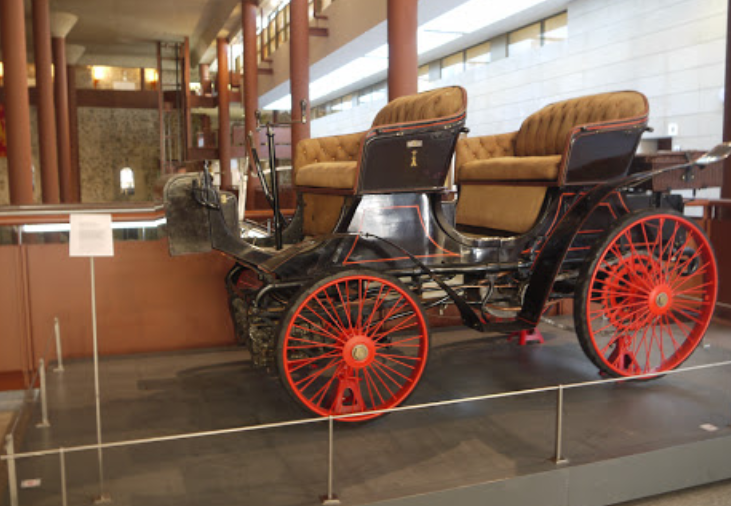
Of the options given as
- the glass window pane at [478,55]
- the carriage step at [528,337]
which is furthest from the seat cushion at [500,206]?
the glass window pane at [478,55]

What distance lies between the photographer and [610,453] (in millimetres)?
2371

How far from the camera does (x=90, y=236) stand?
2.32 metres

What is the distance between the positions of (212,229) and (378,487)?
1.14 metres

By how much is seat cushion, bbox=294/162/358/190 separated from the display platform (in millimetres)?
959

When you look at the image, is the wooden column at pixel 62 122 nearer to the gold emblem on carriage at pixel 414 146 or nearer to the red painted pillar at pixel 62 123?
the red painted pillar at pixel 62 123

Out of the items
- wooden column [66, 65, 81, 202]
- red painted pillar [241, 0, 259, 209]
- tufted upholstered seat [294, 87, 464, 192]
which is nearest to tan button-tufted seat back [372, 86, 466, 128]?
tufted upholstered seat [294, 87, 464, 192]

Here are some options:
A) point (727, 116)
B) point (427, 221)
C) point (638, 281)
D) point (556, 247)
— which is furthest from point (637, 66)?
point (427, 221)

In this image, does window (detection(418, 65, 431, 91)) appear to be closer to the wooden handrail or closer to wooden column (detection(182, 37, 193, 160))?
wooden column (detection(182, 37, 193, 160))

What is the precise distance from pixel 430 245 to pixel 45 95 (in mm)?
10797

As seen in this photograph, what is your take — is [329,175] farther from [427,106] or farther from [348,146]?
[348,146]

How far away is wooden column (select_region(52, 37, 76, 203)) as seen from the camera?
15.2 metres

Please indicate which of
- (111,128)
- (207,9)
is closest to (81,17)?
(207,9)

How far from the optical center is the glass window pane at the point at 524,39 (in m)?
10.7

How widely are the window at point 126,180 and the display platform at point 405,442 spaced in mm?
17757
